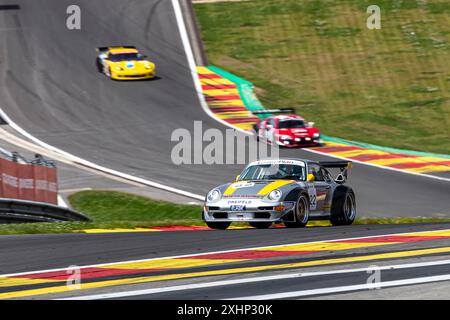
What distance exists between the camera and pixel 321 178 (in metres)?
17.1

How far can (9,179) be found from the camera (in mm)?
19562

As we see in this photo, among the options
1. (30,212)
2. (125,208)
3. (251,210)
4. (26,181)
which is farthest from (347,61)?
(251,210)

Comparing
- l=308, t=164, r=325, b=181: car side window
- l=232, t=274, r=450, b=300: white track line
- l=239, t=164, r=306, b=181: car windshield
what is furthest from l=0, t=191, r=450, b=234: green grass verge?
l=232, t=274, r=450, b=300: white track line

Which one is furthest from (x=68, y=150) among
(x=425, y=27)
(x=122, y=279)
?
(x=122, y=279)

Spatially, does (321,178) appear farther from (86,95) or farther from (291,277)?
(86,95)

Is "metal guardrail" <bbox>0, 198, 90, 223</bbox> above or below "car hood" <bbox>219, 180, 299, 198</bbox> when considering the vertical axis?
below

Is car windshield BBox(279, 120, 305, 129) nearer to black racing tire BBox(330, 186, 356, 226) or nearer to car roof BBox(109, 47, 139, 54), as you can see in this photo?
car roof BBox(109, 47, 139, 54)

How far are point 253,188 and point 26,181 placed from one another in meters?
6.58

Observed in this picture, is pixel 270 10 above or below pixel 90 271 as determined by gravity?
above

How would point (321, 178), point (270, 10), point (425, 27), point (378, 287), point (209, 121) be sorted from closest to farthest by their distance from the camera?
point (378, 287)
point (321, 178)
point (209, 121)
point (425, 27)
point (270, 10)

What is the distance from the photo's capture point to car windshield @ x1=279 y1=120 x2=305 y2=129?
32.7m

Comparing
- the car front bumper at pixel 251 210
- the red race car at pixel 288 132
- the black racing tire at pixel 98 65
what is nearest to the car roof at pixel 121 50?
the black racing tire at pixel 98 65

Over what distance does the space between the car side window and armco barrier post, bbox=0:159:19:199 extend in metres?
6.29
